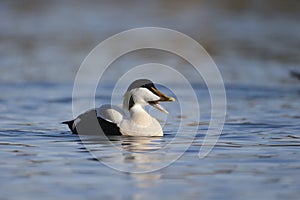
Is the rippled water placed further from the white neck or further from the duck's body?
the white neck

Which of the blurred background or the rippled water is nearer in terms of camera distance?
the rippled water

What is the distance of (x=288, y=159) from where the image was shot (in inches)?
369

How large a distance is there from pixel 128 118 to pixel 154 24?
17.0m

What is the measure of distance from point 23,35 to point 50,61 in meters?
5.47

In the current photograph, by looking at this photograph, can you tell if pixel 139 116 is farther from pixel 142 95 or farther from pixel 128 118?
pixel 142 95

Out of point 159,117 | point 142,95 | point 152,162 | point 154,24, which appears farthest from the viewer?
point 154,24

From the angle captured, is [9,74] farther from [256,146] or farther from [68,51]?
[256,146]

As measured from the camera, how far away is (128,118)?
36.6 ft

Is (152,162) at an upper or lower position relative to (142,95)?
lower

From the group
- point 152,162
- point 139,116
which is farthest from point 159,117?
point 152,162

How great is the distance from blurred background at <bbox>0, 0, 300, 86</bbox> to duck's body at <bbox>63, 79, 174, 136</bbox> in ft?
20.0

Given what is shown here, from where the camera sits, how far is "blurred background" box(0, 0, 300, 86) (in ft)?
62.5

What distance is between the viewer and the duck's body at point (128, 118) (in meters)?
11.0

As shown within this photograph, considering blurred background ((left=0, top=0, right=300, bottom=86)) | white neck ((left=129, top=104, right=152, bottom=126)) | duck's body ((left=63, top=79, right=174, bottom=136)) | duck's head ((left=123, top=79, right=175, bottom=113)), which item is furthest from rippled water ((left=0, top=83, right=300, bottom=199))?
blurred background ((left=0, top=0, right=300, bottom=86))
